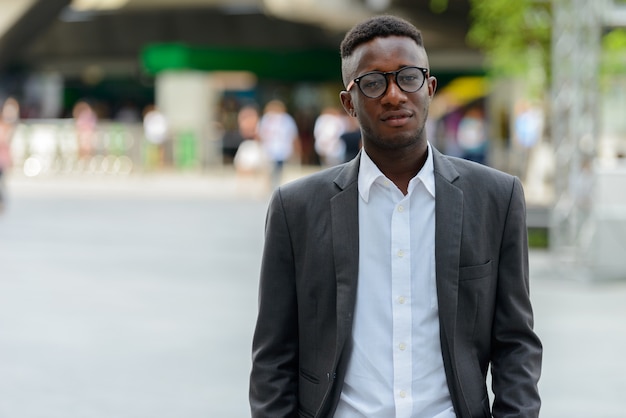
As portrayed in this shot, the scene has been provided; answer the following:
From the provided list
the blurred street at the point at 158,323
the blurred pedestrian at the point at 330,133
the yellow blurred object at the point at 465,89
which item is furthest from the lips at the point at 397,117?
the yellow blurred object at the point at 465,89

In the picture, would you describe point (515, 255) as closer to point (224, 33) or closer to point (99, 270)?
point (99, 270)

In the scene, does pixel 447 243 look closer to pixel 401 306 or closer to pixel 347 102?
pixel 401 306

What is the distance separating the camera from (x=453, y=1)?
3644 centimetres

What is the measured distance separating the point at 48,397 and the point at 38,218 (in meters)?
13.3

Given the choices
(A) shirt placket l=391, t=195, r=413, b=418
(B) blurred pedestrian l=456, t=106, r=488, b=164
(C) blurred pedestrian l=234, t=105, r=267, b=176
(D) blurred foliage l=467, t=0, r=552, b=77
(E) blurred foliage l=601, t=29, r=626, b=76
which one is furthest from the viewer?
(C) blurred pedestrian l=234, t=105, r=267, b=176

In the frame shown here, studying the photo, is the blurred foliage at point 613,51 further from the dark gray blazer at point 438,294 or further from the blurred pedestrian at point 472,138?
the dark gray blazer at point 438,294

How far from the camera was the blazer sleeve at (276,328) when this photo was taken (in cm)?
286

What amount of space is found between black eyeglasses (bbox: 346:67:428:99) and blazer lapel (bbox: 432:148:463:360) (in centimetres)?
21

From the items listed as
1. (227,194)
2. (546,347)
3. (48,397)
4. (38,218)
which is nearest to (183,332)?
(48,397)

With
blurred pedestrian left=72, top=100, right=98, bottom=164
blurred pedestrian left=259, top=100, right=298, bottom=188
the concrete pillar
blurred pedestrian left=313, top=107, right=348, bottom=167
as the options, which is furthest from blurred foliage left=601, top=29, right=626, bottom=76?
the concrete pillar

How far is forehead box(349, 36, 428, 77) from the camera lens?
2721 mm

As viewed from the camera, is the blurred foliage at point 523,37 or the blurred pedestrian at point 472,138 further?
the blurred pedestrian at point 472,138

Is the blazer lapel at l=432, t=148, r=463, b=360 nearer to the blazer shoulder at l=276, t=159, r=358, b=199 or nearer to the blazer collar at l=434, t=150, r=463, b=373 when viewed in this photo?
the blazer collar at l=434, t=150, r=463, b=373

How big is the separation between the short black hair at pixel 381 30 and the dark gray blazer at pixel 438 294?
0.99ft
